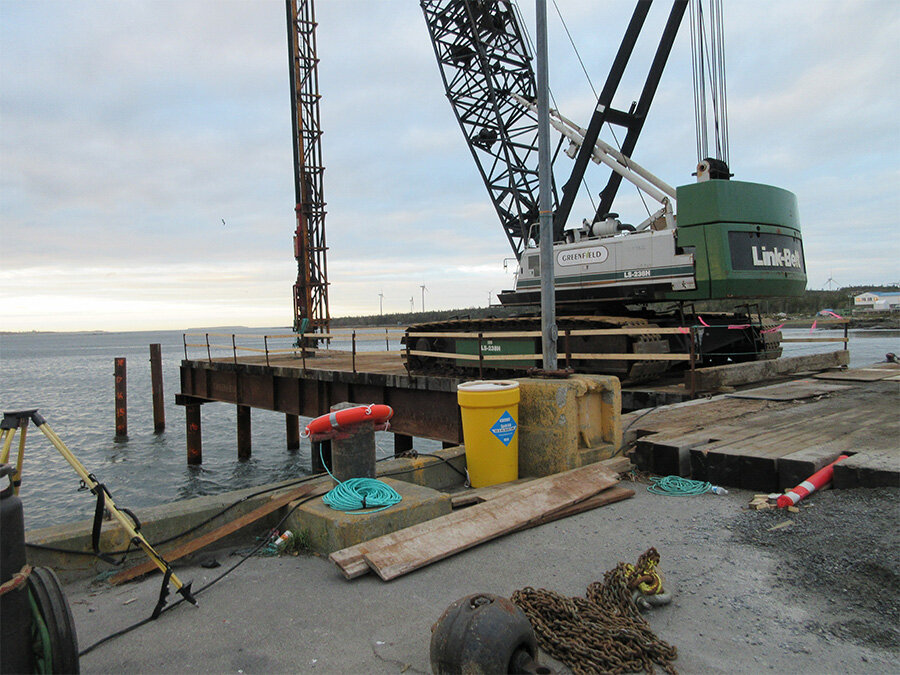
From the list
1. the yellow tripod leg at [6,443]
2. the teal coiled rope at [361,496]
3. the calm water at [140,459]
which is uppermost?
the yellow tripod leg at [6,443]

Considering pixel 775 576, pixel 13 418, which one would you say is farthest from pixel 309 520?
pixel 775 576

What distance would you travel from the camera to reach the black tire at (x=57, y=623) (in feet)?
8.13

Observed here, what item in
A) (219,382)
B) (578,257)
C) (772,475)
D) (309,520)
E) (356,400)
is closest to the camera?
(309,520)

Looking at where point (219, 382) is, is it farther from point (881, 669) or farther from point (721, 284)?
point (881, 669)

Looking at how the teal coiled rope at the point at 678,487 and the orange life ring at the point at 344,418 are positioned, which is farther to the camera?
the teal coiled rope at the point at 678,487

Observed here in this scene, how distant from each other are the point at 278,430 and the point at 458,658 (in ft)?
76.7

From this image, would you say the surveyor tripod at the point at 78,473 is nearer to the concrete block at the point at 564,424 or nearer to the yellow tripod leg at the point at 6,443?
the yellow tripod leg at the point at 6,443

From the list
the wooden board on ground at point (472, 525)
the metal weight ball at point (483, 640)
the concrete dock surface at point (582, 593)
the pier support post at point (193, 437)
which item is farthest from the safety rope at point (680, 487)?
the pier support post at point (193, 437)

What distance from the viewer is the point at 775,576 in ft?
11.4

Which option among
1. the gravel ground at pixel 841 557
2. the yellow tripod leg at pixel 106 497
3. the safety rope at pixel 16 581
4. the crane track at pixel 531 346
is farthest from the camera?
the crane track at pixel 531 346

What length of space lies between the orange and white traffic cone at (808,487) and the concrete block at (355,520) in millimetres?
2556

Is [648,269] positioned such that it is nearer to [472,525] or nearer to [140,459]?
[472,525]

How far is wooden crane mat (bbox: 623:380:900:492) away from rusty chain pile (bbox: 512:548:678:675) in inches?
89.5

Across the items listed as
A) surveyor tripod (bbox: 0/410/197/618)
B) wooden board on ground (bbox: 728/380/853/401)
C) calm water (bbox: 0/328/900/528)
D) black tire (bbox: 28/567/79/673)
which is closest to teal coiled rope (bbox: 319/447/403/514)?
surveyor tripod (bbox: 0/410/197/618)
